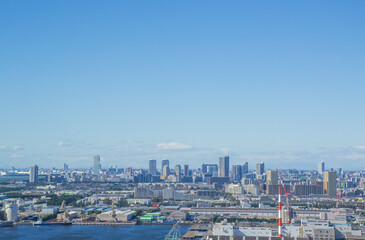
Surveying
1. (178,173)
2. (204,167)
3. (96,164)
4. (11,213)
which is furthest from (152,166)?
(11,213)

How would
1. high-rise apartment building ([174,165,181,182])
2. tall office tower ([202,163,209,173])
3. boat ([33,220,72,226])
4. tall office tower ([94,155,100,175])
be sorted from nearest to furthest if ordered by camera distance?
boat ([33,220,72,226]) < high-rise apartment building ([174,165,181,182]) < tall office tower ([202,163,209,173]) < tall office tower ([94,155,100,175])

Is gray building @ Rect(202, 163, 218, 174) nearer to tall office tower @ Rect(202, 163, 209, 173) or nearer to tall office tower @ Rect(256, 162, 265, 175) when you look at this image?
tall office tower @ Rect(202, 163, 209, 173)

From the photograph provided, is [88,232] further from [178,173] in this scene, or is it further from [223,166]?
[223,166]

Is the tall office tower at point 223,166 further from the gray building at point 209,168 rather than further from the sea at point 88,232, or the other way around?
the sea at point 88,232

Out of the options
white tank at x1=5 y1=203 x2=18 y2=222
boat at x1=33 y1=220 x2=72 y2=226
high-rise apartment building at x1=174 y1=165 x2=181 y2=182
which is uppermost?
high-rise apartment building at x1=174 y1=165 x2=181 y2=182

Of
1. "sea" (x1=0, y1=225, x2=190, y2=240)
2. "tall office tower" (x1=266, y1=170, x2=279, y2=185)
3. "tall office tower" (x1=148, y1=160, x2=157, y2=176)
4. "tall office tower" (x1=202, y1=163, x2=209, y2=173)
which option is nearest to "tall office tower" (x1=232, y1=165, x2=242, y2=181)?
"tall office tower" (x1=202, y1=163, x2=209, y2=173)

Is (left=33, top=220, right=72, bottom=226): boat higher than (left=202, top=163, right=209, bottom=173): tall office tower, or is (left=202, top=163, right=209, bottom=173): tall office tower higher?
(left=202, top=163, right=209, bottom=173): tall office tower

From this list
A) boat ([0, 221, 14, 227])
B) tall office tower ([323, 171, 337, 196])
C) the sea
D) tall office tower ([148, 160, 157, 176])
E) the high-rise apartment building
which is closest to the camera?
the sea

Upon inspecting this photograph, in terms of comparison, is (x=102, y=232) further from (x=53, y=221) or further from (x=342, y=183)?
(x=342, y=183)

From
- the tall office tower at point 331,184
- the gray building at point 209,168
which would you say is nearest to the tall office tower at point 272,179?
the tall office tower at point 331,184
